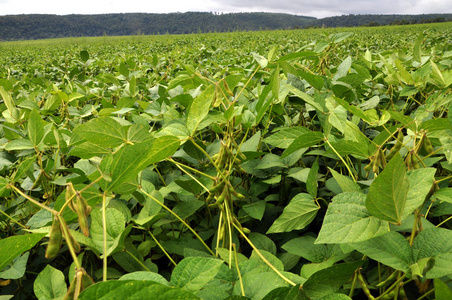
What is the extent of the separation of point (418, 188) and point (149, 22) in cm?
9049

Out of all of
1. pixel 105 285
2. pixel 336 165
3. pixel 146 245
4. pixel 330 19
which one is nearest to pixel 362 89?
pixel 336 165

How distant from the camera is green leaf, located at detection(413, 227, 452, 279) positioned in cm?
38

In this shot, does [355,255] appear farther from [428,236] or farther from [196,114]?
[196,114]

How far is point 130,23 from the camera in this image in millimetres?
85562

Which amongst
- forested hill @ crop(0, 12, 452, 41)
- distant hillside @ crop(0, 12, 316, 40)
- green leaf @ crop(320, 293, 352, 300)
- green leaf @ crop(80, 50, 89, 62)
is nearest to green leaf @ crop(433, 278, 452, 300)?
green leaf @ crop(320, 293, 352, 300)

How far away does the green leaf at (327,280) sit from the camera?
1.22 ft

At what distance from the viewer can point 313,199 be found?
23.7 inches

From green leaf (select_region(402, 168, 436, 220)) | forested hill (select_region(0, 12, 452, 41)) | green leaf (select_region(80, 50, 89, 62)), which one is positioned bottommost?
green leaf (select_region(402, 168, 436, 220))

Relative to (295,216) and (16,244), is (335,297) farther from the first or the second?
(16,244)

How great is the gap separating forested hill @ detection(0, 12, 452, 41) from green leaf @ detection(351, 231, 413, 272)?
202 feet

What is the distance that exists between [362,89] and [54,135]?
106 centimetres

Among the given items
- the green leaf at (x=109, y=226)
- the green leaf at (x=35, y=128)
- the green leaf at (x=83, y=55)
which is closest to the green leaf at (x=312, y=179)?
the green leaf at (x=109, y=226)

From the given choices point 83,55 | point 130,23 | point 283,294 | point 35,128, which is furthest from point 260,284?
point 130,23

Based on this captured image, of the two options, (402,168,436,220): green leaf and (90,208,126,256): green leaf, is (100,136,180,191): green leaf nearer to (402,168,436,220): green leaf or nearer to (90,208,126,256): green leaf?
(90,208,126,256): green leaf
